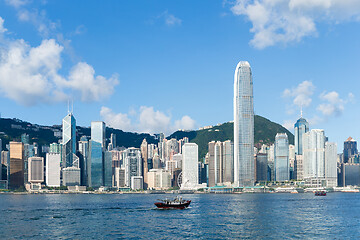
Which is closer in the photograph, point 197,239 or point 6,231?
point 197,239

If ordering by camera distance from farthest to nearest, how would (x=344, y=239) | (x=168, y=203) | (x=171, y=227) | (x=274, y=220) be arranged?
(x=168, y=203) < (x=274, y=220) < (x=171, y=227) < (x=344, y=239)

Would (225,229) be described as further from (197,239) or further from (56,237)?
(56,237)

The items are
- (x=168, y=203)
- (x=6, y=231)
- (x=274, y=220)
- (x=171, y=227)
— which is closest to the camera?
(x=6, y=231)

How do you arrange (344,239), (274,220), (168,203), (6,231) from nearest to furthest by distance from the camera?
(344,239) → (6,231) → (274,220) → (168,203)

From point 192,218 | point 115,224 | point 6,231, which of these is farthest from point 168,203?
point 6,231

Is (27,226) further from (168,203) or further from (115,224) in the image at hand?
(168,203)

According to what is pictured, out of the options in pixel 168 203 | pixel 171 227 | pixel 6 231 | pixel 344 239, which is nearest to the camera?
pixel 344 239

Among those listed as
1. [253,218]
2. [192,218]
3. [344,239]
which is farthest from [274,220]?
[344,239]

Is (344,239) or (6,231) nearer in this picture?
(344,239)
